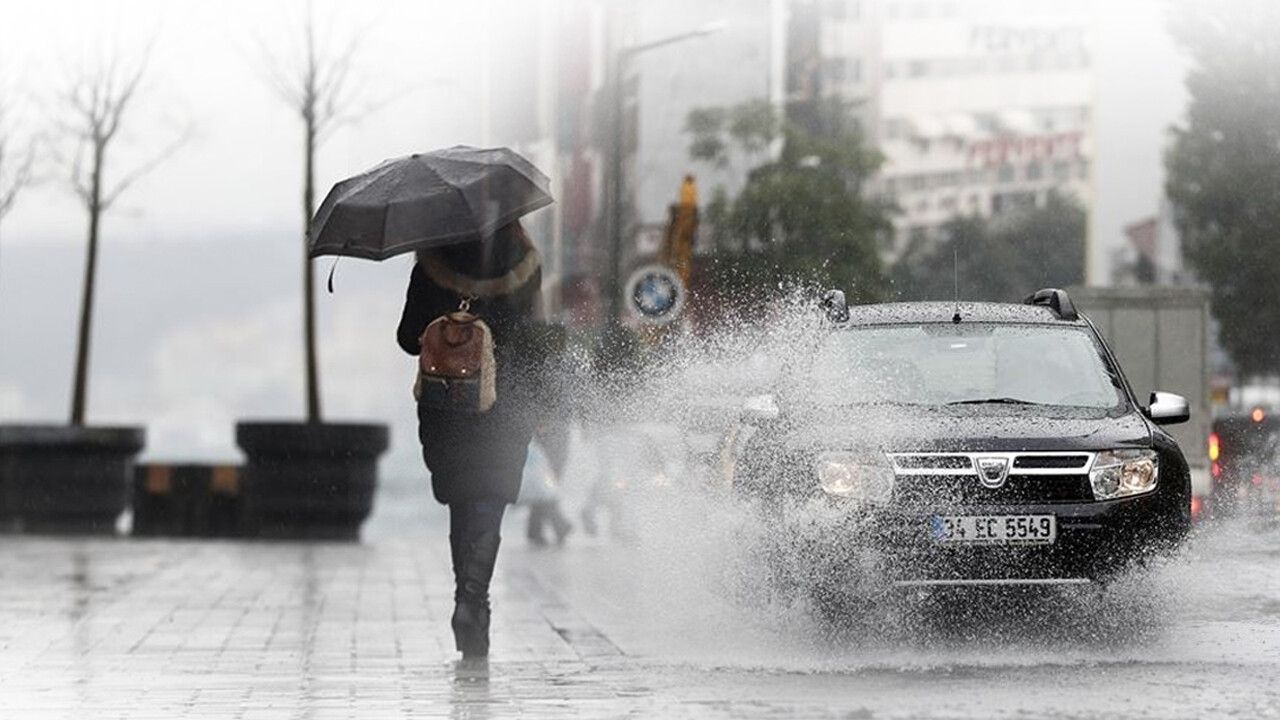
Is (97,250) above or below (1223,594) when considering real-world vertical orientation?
above

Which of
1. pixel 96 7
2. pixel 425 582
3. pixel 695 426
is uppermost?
pixel 96 7

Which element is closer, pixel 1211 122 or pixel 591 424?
pixel 591 424

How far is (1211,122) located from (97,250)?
2725 centimetres

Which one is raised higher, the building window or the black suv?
the building window

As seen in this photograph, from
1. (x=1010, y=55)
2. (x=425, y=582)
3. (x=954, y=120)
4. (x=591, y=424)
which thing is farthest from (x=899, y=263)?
(x=425, y=582)

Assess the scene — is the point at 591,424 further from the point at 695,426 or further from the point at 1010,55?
the point at 1010,55

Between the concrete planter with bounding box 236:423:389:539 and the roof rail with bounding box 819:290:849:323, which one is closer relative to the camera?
the roof rail with bounding box 819:290:849:323

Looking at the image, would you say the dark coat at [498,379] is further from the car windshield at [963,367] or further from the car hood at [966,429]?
the car windshield at [963,367]

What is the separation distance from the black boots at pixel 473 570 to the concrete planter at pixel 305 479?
13.6m

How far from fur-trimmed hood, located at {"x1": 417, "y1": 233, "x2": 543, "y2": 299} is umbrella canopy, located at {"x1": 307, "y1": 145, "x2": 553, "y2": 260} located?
0.69 feet

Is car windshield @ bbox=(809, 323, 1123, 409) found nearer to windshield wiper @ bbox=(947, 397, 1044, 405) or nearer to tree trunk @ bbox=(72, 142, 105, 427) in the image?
windshield wiper @ bbox=(947, 397, 1044, 405)

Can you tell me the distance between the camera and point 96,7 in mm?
25078

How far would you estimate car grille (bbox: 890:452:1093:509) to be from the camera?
1105cm

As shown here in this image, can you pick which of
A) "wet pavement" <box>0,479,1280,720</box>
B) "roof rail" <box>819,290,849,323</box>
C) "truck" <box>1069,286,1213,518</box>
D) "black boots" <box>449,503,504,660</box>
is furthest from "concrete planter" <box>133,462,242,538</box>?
"black boots" <box>449,503,504,660</box>
